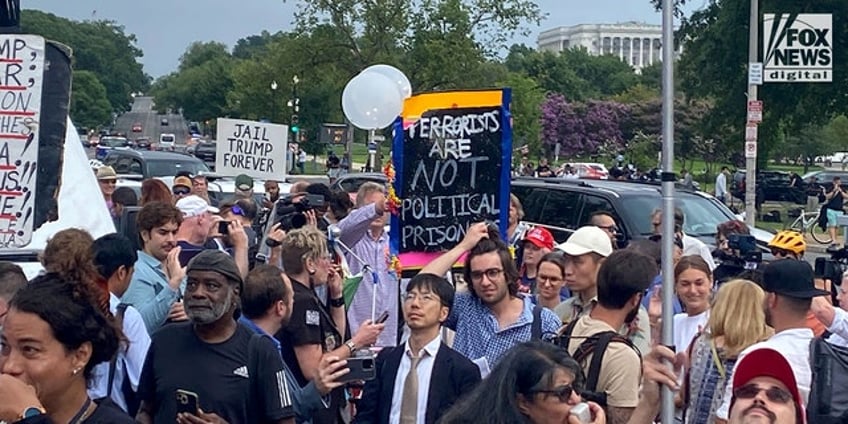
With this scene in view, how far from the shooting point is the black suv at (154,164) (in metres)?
23.9

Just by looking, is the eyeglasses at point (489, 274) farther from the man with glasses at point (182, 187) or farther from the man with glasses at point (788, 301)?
the man with glasses at point (182, 187)

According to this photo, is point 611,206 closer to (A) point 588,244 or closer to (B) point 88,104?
(A) point 588,244

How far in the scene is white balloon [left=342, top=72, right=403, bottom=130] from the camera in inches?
400

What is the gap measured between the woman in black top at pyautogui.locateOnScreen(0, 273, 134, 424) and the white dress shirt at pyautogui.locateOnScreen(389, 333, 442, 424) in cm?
195

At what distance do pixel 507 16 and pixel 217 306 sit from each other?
36.1 m

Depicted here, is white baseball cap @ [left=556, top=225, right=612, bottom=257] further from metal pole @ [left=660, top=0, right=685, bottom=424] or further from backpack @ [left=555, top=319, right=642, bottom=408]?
metal pole @ [left=660, top=0, right=685, bottom=424]

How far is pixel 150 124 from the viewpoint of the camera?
468 feet

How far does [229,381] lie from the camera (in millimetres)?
4723

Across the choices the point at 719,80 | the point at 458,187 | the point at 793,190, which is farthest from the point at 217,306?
the point at 793,190

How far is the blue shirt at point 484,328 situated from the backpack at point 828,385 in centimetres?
159

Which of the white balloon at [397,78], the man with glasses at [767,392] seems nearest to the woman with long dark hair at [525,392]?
the man with glasses at [767,392]

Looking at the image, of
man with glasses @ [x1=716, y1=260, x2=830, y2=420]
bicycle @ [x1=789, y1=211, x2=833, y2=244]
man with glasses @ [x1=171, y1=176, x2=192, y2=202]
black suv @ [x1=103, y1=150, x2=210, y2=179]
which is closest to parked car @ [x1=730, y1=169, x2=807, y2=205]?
bicycle @ [x1=789, y1=211, x2=833, y2=244]

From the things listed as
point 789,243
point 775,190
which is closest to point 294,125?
point 775,190

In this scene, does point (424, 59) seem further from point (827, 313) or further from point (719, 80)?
point (827, 313)
